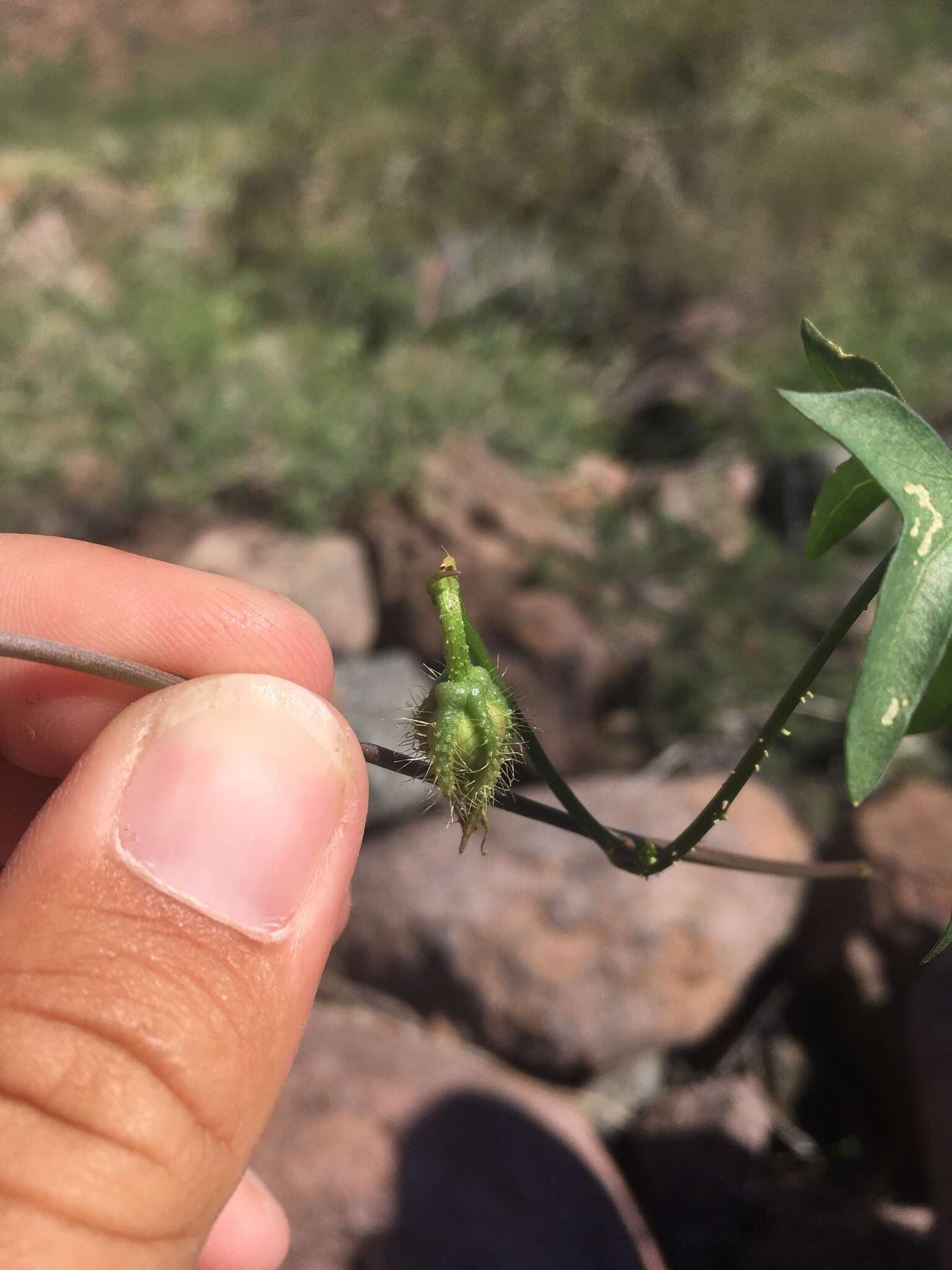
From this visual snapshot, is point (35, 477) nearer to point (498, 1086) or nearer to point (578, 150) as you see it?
point (498, 1086)

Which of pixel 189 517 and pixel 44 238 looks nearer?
pixel 189 517

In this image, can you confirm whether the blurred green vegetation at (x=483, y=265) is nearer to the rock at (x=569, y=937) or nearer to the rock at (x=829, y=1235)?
the rock at (x=569, y=937)

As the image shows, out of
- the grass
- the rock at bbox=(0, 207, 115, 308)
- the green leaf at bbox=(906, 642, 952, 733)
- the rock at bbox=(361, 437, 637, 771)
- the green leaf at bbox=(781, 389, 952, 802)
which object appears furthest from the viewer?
the rock at bbox=(0, 207, 115, 308)

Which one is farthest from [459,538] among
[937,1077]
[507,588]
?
[937,1077]

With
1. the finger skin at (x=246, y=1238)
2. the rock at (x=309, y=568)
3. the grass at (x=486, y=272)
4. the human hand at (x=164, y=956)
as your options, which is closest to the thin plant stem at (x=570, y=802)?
the human hand at (x=164, y=956)

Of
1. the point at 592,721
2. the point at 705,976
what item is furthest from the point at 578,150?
the point at 705,976

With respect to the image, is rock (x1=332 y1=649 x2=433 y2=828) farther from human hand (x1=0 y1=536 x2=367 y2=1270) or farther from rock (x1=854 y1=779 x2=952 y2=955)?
human hand (x1=0 y1=536 x2=367 y2=1270)

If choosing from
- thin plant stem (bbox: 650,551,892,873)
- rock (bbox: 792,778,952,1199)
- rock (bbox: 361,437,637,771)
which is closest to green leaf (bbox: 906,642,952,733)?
thin plant stem (bbox: 650,551,892,873)

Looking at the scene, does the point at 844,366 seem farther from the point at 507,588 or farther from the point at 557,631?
the point at 507,588
